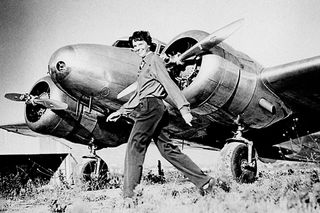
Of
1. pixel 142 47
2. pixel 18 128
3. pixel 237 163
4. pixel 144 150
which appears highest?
pixel 142 47

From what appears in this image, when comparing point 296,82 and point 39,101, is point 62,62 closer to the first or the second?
point 39,101

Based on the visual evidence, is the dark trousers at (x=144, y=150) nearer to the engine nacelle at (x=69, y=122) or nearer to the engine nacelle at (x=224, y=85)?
the engine nacelle at (x=224, y=85)

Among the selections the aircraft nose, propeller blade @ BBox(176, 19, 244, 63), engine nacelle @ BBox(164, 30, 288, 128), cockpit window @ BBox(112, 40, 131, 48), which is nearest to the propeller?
the aircraft nose

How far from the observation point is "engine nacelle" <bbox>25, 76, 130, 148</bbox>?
739cm

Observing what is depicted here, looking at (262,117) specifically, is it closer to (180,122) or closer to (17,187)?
(180,122)

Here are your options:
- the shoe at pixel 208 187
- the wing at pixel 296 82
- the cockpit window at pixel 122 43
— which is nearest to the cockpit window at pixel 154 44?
the cockpit window at pixel 122 43

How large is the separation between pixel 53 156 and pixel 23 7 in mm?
5312

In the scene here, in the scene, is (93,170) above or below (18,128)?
below

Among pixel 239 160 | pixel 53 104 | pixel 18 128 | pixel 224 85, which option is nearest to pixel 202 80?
pixel 224 85

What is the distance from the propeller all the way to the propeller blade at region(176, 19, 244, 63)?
9.49 feet

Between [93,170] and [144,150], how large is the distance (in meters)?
4.97

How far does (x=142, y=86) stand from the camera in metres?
3.45

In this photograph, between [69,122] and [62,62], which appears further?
[69,122]

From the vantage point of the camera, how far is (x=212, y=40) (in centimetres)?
552
